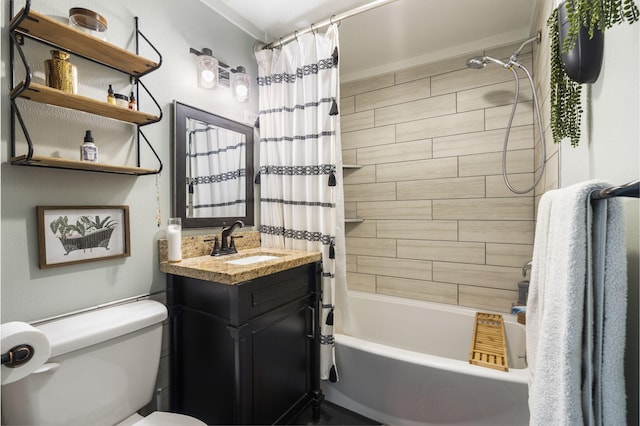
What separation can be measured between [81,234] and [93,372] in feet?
1.77

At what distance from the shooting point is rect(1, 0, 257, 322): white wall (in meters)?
1.03

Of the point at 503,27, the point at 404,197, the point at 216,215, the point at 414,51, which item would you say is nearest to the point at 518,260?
the point at 404,197

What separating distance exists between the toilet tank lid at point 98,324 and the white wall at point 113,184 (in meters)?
0.06

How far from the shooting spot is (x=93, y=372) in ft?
3.48

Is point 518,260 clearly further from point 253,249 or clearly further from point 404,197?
point 253,249

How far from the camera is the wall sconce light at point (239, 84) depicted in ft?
6.12

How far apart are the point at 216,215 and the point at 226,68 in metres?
0.95

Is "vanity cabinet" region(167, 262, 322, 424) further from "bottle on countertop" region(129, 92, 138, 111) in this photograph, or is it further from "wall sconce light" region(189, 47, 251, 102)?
"wall sconce light" region(189, 47, 251, 102)

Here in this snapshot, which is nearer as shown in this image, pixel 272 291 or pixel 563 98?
pixel 563 98

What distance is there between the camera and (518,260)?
2035 mm

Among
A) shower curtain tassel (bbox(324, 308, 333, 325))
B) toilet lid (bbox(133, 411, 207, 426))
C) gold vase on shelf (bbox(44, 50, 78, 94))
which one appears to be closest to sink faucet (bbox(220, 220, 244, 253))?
shower curtain tassel (bbox(324, 308, 333, 325))

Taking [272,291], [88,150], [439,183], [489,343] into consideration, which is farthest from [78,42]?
[489,343]

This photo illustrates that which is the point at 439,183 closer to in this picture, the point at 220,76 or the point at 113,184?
the point at 220,76

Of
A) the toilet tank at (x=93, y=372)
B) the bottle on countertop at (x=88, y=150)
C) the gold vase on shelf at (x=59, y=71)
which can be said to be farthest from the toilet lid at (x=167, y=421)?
the gold vase on shelf at (x=59, y=71)
